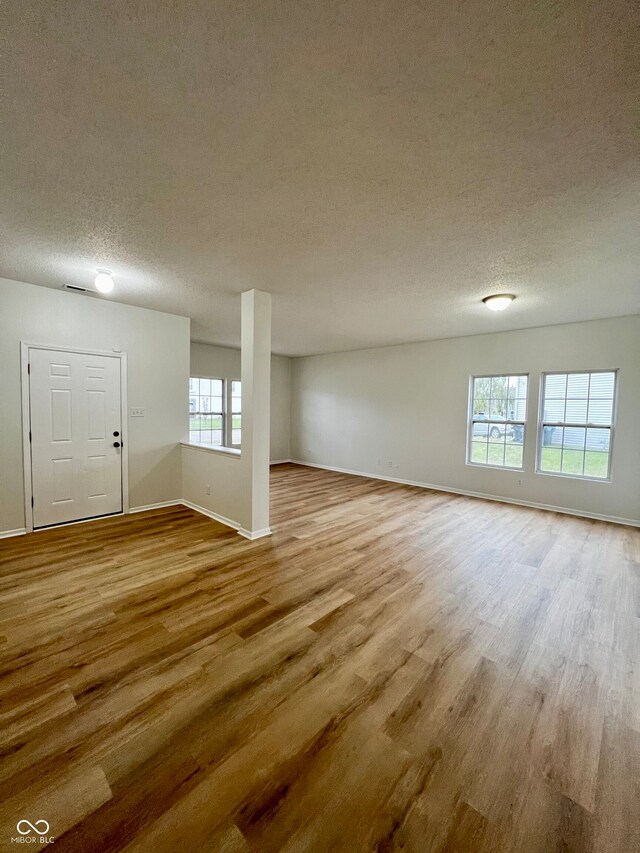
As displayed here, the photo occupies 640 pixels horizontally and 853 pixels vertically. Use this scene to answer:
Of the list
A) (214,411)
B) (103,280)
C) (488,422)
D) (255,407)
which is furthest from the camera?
(214,411)

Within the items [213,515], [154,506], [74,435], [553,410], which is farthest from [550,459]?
[74,435]

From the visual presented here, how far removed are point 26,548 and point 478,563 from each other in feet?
14.8

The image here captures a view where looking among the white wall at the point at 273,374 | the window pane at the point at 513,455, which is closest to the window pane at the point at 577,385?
the window pane at the point at 513,455

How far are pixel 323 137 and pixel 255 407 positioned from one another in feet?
8.08

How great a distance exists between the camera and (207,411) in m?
7.23

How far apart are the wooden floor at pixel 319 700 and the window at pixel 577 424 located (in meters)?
1.91

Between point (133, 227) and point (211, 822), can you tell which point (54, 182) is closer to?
point (133, 227)

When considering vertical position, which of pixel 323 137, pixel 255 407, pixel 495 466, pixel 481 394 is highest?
pixel 323 137

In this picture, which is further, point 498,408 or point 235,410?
point 235,410

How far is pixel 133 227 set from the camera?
2.44 m

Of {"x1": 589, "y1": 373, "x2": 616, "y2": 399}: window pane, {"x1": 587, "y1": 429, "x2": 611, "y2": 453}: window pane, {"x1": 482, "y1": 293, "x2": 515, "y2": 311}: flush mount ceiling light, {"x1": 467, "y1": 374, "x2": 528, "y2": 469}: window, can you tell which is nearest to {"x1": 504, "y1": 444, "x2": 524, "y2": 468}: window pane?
{"x1": 467, "y1": 374, "x2": 528, "y2": 469}: window

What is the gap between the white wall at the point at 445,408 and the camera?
448 cm

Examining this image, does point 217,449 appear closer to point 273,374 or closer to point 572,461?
point 273,374

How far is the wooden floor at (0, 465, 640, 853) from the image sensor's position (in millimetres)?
1194
